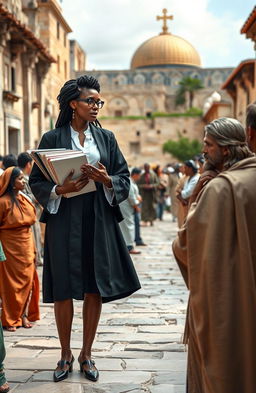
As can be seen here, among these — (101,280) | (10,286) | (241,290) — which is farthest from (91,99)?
(10,286)

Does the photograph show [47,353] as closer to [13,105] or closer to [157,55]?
[13,105]

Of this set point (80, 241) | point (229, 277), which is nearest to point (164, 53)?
point (80, 241)

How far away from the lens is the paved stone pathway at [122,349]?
430cm

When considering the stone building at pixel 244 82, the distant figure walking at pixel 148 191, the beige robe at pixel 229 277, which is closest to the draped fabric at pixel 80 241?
the beige robe at pixel 229 277

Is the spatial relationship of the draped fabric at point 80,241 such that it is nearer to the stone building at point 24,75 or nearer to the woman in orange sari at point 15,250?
the woman in orange sari at point 15,250

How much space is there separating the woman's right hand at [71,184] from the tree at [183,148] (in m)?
48.2

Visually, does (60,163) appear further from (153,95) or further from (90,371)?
(153,95)

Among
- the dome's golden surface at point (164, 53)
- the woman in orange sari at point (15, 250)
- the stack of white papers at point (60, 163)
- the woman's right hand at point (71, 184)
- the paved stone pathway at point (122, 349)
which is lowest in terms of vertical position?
the paved stone pathway at point (122, 349)

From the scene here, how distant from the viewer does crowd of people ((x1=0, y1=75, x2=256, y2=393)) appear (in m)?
2.98

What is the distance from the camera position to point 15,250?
6.12 metres

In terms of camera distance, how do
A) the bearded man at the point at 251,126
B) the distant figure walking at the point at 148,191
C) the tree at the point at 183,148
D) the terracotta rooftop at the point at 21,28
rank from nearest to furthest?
the bearded man at the point at 251,126, the terracotta rooftop at the point at 21,28, the distant figure walking at the point at 148,191, the tree at the point at 183,148

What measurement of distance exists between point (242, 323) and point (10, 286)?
3.55 m

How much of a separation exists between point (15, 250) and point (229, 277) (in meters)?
3.53

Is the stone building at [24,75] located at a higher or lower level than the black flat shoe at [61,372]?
higher
